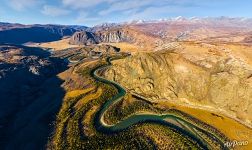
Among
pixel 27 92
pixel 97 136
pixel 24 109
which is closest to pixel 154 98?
pixel 97 136

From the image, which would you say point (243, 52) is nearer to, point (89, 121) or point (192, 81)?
point (192, 81)

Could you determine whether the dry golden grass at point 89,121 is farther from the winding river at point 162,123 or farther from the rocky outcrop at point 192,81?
the rocky outcrop at point 192,81

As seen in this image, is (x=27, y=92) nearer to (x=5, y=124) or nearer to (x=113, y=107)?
(x=5, y=124)

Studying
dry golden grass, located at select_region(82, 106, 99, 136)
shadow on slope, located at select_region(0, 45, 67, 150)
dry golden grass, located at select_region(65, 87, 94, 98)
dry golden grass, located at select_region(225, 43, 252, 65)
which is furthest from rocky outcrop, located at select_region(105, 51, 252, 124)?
shadow on slope, located at select_region(0, 45, 67, 150)

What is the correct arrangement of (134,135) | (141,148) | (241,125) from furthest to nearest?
(241,125), (134,135), (141,148)

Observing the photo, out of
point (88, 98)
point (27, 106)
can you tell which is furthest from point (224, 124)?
point (27, 106)

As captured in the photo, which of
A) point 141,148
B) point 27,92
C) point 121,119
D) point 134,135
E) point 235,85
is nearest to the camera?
point 141,148

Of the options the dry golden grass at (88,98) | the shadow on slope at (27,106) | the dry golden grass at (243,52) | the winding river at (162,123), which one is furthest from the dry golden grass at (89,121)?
the dry golden grass at (243,52)
